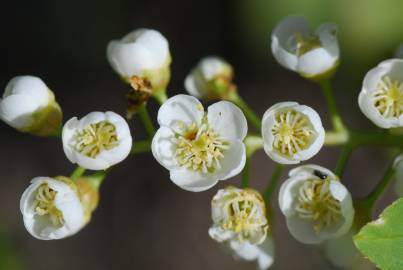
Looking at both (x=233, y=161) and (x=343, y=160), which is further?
(x=343, y=160)

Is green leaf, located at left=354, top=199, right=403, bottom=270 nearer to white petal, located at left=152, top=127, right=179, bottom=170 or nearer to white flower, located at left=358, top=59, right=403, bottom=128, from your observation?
white flower, located at left=358, top=59, right=403, bottom=128

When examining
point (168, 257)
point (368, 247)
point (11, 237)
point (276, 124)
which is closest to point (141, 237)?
point (168, 257)

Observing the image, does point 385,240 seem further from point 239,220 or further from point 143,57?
point 143,57

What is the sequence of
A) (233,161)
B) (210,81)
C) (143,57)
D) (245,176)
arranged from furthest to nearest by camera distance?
1. (210,81)
2. (143,57)
3. (245,176)
4. (233,161)

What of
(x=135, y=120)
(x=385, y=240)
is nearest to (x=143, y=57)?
(x=385, y=240)

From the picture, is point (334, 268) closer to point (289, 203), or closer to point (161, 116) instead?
point (289, 203)

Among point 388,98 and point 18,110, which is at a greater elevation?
point 388,98

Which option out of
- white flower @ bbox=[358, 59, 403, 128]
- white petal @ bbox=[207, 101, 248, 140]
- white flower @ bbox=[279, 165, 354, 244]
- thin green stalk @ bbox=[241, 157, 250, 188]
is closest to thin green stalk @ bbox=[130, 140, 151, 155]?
white petal @ bbox=[207, 101, 248, 140]
